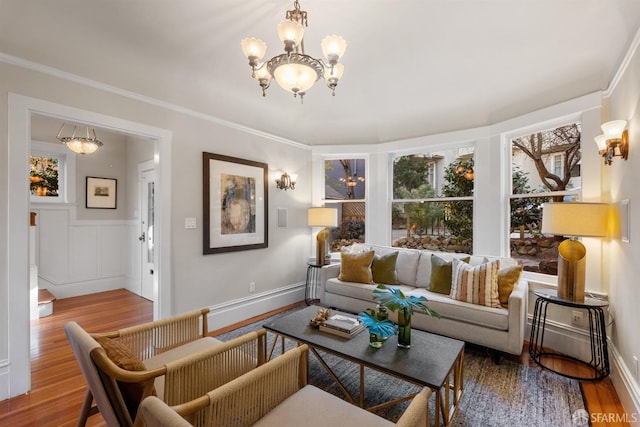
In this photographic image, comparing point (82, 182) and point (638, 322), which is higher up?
point (82, 182)

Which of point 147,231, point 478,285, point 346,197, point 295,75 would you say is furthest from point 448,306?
point 147,231

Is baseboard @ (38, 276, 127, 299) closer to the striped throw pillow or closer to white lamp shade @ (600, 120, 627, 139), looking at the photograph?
the striped throw pillow

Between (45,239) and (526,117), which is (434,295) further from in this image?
(45,239)

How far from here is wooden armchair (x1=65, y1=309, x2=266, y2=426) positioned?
1.29m

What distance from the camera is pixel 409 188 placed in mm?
4285

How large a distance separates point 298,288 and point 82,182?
12.8 feet

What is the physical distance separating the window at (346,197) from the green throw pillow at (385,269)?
912mm

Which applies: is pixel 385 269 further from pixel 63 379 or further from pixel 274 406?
pixel 63 379

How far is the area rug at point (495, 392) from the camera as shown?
6.29 ft

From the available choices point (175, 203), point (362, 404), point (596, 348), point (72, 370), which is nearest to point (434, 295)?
point (596, 348)

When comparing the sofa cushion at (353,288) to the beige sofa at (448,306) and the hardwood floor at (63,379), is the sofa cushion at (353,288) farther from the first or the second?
the hardwood floor at (63,379)

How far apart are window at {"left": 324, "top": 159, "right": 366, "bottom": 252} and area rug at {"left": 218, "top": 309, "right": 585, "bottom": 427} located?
7.37 ft

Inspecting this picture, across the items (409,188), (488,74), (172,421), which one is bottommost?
(172,421)

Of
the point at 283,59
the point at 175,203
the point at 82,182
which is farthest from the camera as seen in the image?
the point at 82,182
